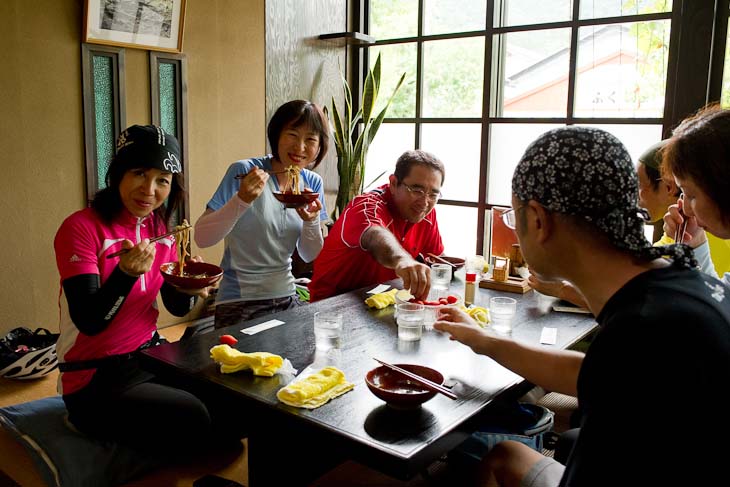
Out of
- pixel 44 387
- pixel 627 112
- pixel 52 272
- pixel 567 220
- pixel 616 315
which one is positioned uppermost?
pixel 627 112

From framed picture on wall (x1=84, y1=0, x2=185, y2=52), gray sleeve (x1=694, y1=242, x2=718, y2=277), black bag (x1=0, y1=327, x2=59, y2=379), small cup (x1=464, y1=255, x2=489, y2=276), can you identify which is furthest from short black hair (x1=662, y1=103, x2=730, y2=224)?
framed picture on wall (x1=84, y1=0, x2=185, y2=52)

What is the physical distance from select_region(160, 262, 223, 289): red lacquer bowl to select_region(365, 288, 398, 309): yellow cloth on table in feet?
1.85

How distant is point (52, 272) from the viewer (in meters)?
3.71

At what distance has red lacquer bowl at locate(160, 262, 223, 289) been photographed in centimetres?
188

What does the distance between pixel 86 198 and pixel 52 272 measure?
0.49 m

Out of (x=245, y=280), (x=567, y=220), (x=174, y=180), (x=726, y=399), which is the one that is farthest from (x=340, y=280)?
(x=726, y=399)

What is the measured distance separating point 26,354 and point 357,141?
2.91m

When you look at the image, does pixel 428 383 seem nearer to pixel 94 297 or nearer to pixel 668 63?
pixel 94 297

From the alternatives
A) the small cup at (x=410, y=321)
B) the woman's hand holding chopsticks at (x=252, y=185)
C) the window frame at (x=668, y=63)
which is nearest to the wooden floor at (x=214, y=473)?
the small cup at (x=410, y=321)

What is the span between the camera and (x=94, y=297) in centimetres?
188

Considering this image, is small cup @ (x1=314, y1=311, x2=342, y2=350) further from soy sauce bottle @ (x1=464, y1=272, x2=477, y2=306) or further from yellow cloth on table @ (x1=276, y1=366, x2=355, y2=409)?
soy sauce bottle @ (x1=464, y1=272, x2=477, y2=306)

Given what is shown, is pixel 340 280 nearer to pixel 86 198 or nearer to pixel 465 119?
pixel 86 198

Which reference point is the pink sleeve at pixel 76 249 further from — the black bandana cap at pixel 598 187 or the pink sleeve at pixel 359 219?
the black bandana cap at pixel 598 187

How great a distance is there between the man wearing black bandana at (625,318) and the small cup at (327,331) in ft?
2.49
